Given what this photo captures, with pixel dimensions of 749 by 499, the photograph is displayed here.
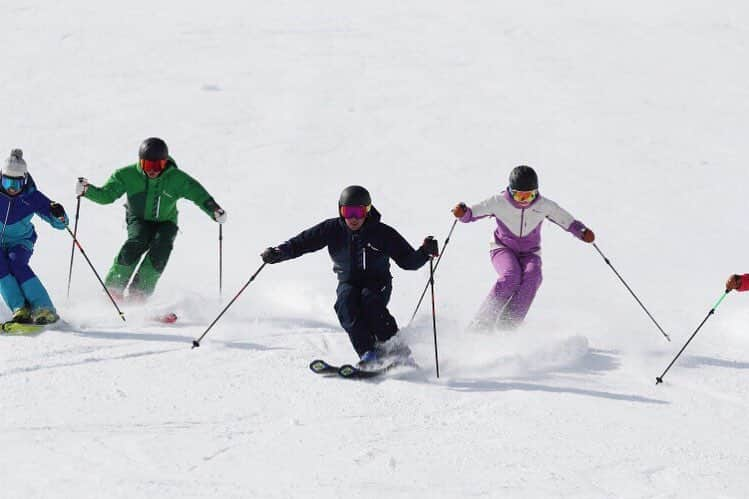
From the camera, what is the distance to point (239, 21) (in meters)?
22.2

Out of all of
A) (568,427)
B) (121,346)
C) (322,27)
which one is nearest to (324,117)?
(322,27)

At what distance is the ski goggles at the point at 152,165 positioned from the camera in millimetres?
8750

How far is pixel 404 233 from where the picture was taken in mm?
12938

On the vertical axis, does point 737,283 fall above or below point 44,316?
above

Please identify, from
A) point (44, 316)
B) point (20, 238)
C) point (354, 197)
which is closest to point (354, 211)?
point (354, 197)

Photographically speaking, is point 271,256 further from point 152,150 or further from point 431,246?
point 152,150

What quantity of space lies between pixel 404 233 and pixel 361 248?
5593mm

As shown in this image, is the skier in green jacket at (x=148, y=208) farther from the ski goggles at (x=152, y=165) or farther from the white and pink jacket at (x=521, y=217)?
the white and pink jacket at (x=521, y=217)

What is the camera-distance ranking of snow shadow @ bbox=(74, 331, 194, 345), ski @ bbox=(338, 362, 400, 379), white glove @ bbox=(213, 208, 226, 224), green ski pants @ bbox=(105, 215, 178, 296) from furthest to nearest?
green ski pants @ bbox=(105, 215, 178, 296)
white glove @ bbox=(213, 208, 226, 224)
snow shadow @ bbox=(74, 331, 194, 345)
ski @ bbox=(338, 362, 400, 379)

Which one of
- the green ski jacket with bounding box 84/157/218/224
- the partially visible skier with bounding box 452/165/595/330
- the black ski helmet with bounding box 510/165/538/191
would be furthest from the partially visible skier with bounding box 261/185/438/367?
the green ski jacket with bounding box 84/157/218/224

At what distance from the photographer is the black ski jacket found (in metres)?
7.34

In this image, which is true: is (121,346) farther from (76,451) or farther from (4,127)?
(4,127)

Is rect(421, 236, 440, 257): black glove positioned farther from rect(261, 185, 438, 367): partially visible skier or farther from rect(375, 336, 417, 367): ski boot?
rect(375, 336, 417, 367): ski boot

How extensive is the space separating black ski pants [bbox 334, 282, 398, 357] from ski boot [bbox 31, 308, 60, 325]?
7.77ft
